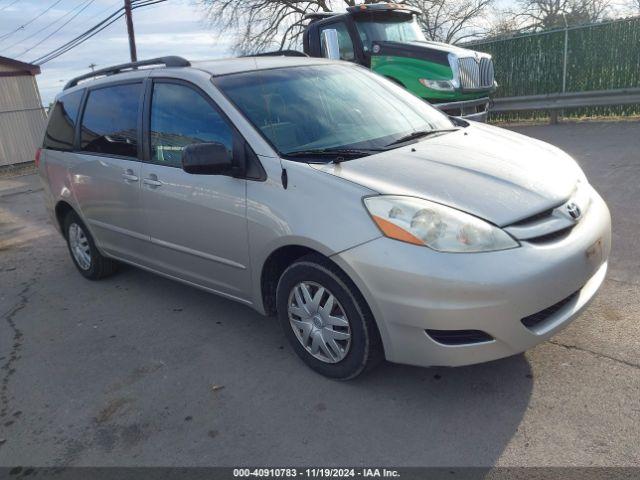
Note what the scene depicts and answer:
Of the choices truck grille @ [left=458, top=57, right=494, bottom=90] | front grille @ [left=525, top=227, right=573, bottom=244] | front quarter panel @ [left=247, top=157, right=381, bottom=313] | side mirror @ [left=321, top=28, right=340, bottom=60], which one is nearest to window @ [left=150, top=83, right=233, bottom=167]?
front quarter panel @ [left=247, top=157, right=381, bottom=313]

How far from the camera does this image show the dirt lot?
2.62 m

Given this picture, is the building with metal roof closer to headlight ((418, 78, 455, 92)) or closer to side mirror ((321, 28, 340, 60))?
side mirror ((321, 28, 340, 60))

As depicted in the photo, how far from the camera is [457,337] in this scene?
2.68 m

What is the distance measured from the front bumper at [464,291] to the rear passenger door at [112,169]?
7.02 ft

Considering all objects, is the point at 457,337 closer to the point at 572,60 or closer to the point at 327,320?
the point at 327,320

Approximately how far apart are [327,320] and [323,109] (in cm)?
144

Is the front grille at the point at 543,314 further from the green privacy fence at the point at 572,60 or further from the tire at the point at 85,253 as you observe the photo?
the green privacy fence at the point at 572,60

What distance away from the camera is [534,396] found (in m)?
2.87

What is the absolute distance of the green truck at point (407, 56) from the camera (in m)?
9.70

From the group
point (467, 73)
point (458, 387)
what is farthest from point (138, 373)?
point (467, 73)

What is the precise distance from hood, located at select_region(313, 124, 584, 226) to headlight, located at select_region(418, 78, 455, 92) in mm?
6373

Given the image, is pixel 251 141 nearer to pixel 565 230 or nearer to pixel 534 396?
pixel 565 230

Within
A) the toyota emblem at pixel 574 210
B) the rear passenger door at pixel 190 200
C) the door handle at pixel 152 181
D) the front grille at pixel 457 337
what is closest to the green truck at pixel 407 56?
the rear passenger door at pixel 190 200

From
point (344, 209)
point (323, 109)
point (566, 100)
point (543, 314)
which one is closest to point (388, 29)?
point (566, 100)
